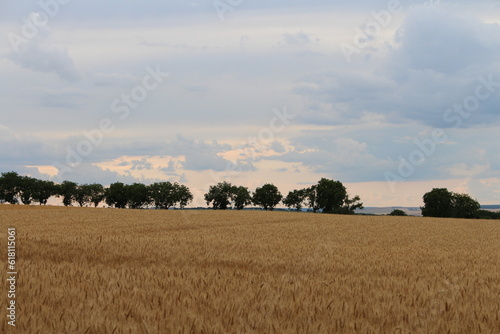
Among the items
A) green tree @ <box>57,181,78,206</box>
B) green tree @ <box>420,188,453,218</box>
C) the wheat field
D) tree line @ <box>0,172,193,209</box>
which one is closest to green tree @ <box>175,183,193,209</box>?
tree line @ <box>0,172,193,209</box>

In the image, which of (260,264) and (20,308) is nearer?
(20,308)

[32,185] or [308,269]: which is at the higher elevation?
[32,185]

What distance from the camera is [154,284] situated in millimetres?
8625

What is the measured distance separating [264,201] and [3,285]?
12176 cm

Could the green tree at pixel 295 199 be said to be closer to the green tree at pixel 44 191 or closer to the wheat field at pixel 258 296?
the green tree at pixel 44 191

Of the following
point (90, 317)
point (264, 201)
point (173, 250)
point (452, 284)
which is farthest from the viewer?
point (264, 201)

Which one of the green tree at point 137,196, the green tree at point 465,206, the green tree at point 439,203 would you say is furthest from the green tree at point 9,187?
the green tree at point 465,206

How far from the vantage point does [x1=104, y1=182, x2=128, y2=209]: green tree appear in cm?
12938

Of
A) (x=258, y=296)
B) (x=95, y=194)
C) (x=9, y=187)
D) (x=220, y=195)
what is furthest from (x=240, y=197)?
(x=258, y=296)

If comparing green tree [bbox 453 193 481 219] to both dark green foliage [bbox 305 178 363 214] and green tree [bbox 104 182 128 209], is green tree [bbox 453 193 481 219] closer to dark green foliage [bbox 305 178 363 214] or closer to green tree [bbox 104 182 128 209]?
dark green foliage [bbox 305 178 363 214]

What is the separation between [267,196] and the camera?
424ft

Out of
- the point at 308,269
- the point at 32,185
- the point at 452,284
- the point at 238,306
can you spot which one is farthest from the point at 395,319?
the point at 32,185

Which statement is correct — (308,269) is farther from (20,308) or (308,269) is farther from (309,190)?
(309,190)

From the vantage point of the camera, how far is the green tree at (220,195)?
126812 millimetres
